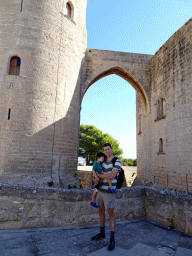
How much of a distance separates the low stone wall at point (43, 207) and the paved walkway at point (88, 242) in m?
0.14

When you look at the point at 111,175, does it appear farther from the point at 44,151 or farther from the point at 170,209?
the point at 44,151

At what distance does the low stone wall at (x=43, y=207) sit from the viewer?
3.03 metres

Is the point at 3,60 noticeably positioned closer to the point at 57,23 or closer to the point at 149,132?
the point at 57,23

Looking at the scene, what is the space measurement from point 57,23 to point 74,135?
5653 mm

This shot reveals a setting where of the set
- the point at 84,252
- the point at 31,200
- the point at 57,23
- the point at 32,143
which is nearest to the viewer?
the point at 84,252

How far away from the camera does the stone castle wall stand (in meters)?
8.39

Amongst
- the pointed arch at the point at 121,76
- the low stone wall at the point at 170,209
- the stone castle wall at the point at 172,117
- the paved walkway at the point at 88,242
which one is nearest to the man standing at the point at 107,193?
the paved walkway at the point at 88,242

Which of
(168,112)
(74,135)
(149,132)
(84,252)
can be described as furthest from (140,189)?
(149,132)

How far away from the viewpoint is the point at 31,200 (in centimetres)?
315

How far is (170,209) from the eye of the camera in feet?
10.9

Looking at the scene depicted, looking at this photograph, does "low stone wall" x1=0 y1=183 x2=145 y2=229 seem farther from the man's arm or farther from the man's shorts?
the man's arm

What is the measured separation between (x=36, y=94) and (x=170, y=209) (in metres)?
6.86

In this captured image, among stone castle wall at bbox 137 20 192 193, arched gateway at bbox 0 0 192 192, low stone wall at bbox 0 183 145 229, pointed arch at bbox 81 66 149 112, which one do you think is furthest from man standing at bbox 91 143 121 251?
pointed arch at bbox 81 66 149 112

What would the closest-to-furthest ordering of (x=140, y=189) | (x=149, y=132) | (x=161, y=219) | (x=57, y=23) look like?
(x=161, y=219), (x=140, y=189), (x=57, y=23), (x=149, y=132)
